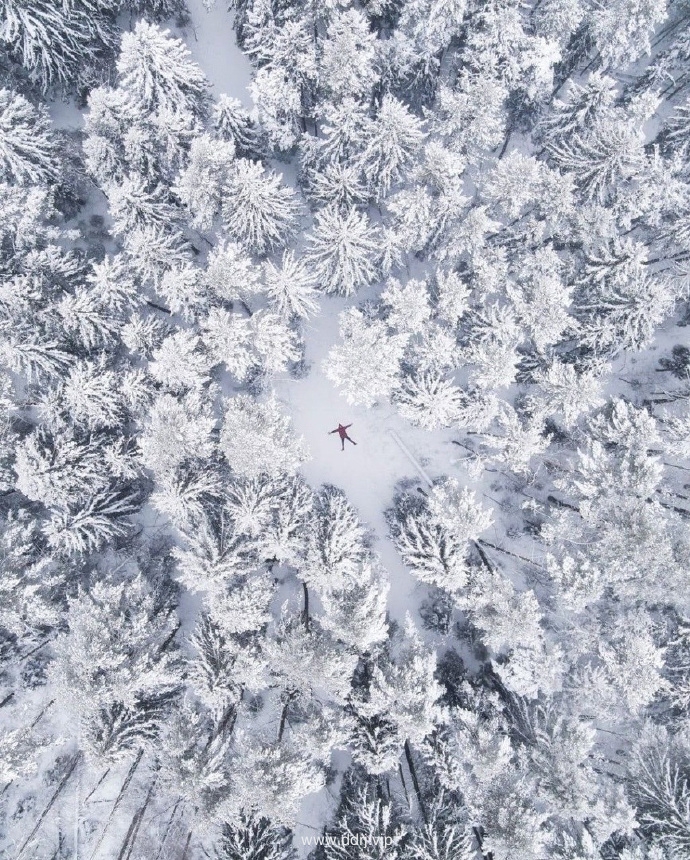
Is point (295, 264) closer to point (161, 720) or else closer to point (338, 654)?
point (338, 654)

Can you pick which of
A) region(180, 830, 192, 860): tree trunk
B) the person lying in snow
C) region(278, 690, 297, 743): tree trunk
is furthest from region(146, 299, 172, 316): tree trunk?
region(180, 830, 192, 860): tree trunk

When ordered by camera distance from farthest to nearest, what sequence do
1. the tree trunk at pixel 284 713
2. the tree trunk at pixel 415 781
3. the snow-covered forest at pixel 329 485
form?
the tree trunk at pixel 415 781, the tree trunk at pixel 284 713, the snow-covered forest at pixel 329 485

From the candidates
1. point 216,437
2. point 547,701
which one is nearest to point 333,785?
point 547,701

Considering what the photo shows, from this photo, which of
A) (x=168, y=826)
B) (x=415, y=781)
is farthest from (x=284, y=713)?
(x=168, y=826)

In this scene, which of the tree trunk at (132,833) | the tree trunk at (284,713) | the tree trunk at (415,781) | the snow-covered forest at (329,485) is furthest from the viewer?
the tree trunk at (132,833)

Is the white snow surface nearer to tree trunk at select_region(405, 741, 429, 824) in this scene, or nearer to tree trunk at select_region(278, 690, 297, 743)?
tree trunk at select_region(278, 690, 297, 743)

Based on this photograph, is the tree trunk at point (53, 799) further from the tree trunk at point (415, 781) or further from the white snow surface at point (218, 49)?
the white snow surface at point (218, 49)

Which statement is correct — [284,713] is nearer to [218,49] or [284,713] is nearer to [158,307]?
[158,307]

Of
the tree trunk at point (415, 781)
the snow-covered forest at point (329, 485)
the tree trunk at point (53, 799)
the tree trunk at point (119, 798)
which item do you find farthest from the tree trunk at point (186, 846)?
the tree trunk at point (415, 781)
